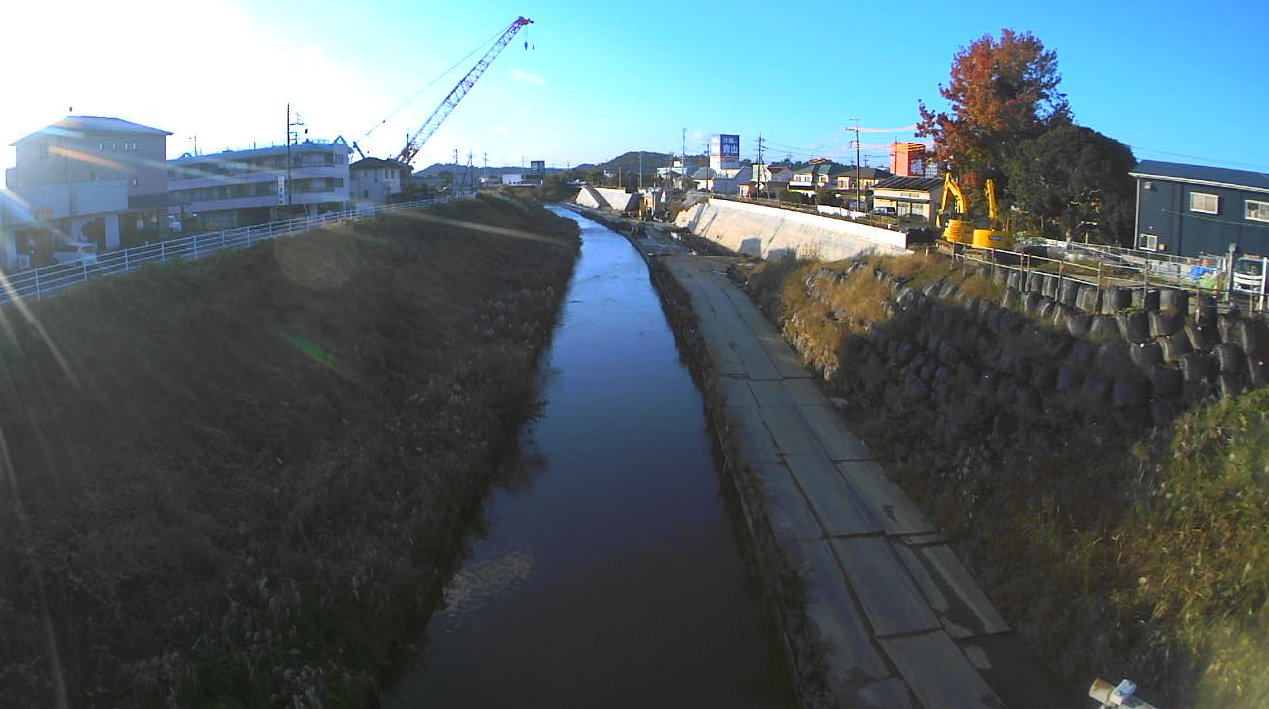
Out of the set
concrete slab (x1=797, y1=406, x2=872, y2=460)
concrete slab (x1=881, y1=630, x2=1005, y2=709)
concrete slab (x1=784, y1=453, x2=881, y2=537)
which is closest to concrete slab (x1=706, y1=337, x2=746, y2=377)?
concrete slab (x1=797, y1=406, x2=872, y2=460)

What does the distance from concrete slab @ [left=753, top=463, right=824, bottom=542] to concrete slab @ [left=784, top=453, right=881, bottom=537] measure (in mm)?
121

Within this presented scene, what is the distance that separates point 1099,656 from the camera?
7.55 m

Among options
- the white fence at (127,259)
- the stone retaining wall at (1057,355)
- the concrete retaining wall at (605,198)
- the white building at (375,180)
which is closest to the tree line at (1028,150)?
the stone retaining wall at (1057,355)

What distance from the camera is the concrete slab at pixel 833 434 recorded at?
45.4ft

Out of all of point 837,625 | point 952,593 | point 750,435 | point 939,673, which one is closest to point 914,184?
point 750,435

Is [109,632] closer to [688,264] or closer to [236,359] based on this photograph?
[236,359]

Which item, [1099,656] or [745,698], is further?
[745,698]

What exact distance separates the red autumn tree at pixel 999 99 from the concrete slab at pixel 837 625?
17834 mm

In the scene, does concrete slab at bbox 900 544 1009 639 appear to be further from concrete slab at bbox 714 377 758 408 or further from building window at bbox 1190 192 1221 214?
building window at bbox 1190 192 1221 214

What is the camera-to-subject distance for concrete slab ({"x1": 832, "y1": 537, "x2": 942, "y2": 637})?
886cm

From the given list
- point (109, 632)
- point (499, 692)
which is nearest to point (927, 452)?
point (499, 692)

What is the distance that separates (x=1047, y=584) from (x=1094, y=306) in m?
5.01

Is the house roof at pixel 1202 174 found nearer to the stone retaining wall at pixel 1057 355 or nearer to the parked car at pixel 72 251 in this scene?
the stone retaining wall at pixel 1057 355

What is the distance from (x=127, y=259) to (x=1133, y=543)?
1734 cm
